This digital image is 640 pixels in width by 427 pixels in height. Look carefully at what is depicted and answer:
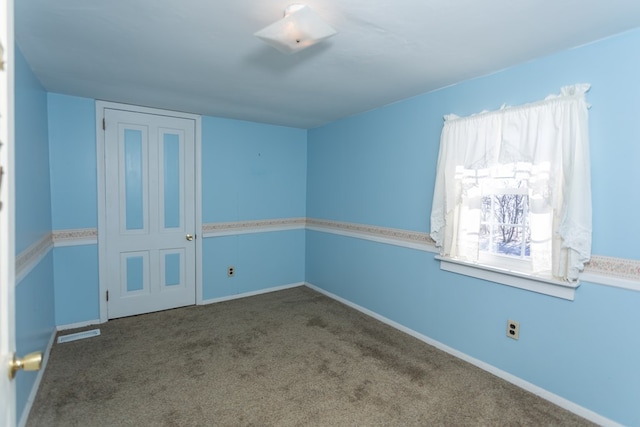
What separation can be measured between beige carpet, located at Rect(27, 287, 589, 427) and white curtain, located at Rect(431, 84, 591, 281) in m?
0.92

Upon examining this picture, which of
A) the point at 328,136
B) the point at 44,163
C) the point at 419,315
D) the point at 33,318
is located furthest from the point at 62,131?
the point at 419,315

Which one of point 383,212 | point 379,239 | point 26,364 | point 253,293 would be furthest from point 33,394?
point 383,212

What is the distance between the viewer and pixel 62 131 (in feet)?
9.74

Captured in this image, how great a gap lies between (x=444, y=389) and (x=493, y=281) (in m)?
0.86

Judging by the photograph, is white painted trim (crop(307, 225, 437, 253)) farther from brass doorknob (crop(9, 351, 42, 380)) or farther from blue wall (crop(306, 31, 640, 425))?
brass doorknob (crop(9, 351, 42, 380))

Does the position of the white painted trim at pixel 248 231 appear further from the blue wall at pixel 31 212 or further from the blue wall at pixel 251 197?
the blue wall at pixel 31 212

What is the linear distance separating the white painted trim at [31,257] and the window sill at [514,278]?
293cm

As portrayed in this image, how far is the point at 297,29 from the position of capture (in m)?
1.53

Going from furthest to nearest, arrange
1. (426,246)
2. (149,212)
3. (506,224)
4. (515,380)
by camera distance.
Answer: (149,212) → (426,246) → (506,224) → (515,380)

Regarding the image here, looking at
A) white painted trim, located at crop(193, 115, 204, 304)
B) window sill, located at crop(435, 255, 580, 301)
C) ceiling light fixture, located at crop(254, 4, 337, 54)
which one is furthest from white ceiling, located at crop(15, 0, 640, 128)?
window sill, located at crop(435, 255, 580, 301)

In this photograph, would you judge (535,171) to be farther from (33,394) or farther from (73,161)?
(73,161)

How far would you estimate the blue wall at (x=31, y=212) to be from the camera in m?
1.83

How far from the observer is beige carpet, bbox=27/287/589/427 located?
6.24ft

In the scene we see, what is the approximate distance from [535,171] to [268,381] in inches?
92.4
